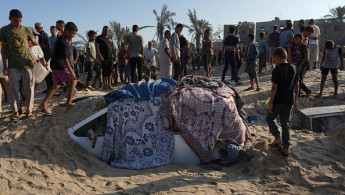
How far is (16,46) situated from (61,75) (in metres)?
0.99

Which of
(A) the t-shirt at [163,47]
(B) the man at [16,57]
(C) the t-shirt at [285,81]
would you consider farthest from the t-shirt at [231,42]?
(B) the man at [16,57]

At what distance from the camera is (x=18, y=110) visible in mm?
5633

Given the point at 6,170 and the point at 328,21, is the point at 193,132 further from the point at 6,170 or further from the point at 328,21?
the point at 328,21

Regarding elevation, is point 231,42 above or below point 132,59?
above

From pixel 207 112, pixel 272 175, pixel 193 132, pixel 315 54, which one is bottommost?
pixel 272 175

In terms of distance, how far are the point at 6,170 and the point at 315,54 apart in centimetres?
1155

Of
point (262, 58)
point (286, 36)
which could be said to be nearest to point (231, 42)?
point (286, 36)

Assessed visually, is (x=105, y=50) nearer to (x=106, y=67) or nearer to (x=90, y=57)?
(x=106, y=67)

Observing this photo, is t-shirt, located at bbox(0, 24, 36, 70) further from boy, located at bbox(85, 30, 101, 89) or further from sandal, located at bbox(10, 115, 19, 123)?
boy, located at bbox(85, 30, 101, 89)

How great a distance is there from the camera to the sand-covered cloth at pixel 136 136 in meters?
4.27

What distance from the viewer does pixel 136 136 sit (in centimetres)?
430

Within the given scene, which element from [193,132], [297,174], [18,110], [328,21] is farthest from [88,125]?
[328,21]

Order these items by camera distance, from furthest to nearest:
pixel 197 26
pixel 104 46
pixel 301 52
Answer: pixel 197 26
pixel 104 46
pixel 301 52

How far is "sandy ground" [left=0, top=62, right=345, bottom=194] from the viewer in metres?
3.55
